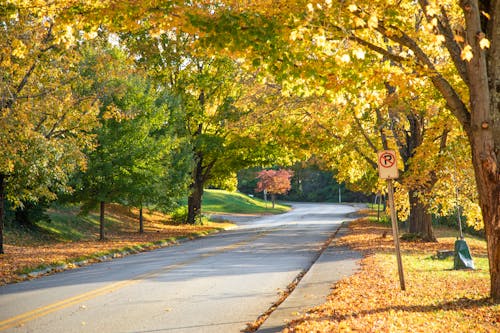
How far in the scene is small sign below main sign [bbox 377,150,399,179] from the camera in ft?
32.3

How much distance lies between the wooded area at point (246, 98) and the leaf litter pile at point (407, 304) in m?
0.89

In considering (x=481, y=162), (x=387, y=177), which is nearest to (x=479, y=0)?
(x=481, y=162)

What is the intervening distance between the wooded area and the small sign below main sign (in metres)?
0.97

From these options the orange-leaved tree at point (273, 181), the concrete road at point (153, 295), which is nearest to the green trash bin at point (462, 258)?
the concrete road at point (153, 295)

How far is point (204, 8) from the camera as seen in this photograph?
30.7ft

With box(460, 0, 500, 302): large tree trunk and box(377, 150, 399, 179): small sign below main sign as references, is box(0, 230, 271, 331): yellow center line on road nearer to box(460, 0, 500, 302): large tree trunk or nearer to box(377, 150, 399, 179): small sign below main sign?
box(377, 150, 399, 179): small sign below main sign

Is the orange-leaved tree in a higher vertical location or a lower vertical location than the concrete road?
higher

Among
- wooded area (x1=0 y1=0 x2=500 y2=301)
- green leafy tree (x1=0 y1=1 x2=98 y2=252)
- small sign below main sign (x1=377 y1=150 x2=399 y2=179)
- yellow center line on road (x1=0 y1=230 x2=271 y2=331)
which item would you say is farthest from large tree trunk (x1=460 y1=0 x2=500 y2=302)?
green leafy tree (x1=0 y1=1 x2=98 y2=252)

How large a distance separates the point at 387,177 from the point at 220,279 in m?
4.45

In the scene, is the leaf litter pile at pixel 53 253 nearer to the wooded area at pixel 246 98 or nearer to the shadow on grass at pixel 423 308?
the wooded area at pixel 246 98

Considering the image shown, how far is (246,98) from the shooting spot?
26.4 meters

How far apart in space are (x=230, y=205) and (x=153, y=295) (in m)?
61.9

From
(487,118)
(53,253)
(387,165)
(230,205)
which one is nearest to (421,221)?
(387,165)

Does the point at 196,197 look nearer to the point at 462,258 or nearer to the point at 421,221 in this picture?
the point at 421,221
